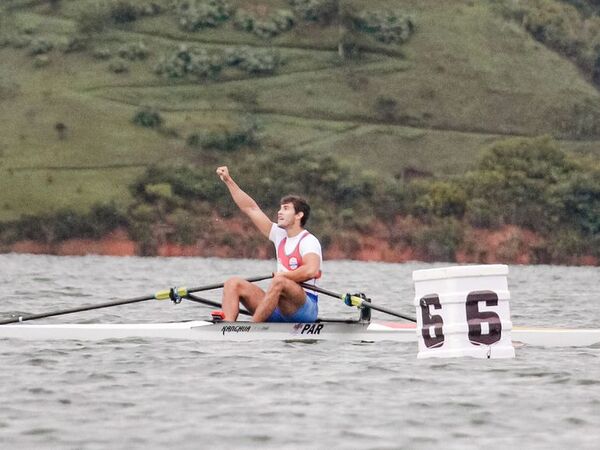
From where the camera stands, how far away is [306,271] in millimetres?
18703

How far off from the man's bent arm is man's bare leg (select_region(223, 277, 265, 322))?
1.50 feet

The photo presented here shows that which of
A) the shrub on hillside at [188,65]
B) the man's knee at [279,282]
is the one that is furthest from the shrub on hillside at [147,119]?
the man's knee at [279,282]

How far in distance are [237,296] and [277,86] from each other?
240ft

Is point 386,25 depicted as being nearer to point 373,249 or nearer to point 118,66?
point 118,66

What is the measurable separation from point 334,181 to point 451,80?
11.3 metres

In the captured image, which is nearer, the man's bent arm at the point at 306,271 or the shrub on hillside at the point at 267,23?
the man's bent arm at the point at 306,271

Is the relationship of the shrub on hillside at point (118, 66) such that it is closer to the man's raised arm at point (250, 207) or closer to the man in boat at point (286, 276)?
the man's raised arm at point (250, 207)

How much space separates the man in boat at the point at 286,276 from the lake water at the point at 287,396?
429 millimetres

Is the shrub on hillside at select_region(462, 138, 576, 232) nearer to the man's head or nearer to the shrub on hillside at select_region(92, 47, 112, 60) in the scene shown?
the shrub on hillside at select_region(92, 47, 112, 60)

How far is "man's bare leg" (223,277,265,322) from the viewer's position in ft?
61.9

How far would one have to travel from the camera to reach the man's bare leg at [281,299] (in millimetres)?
18641

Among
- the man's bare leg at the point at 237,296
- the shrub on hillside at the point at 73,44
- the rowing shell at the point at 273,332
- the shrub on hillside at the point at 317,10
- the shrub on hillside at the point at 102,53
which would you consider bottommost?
the rowing shell at the point at 273,332

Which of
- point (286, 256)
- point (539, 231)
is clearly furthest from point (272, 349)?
point (539, 231)

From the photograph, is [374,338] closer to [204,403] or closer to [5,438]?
[204,403]
